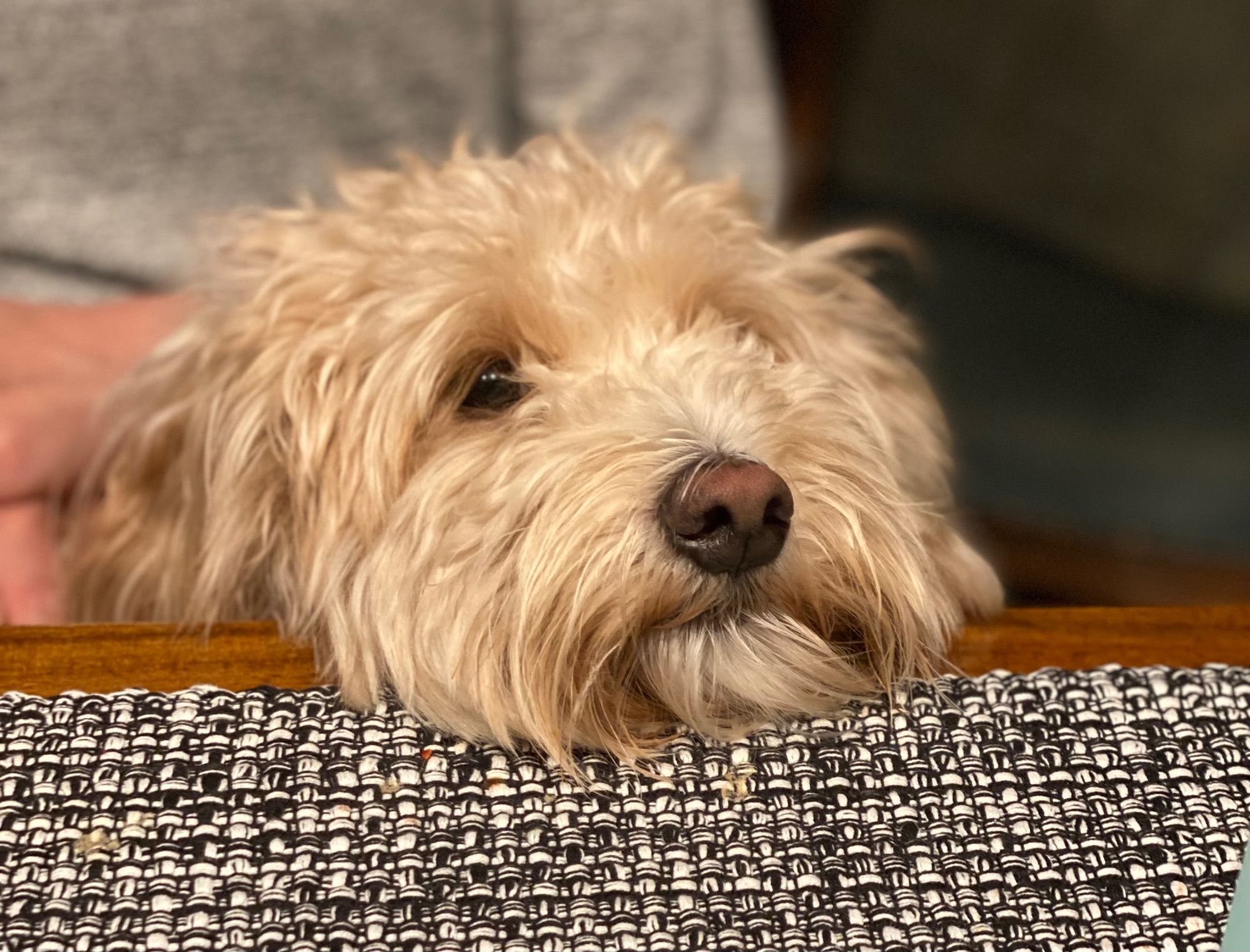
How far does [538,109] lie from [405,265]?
3.06ft

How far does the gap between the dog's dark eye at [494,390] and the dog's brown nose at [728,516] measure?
33 cm

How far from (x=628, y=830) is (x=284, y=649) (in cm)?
26

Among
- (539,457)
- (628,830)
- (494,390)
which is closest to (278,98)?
(494,390)

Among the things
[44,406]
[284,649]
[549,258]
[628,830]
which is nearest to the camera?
[628,830]

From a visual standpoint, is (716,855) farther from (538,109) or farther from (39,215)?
(538,109)

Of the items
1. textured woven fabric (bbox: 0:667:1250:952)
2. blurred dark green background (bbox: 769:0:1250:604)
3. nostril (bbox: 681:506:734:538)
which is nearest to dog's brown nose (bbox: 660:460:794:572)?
nostril (bbox: 681:506:734:538)

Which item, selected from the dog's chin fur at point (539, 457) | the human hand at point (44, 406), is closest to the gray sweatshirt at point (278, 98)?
the human hand at point (44, 406)

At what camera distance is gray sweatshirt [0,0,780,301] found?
149cm

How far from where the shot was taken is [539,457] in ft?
3.05

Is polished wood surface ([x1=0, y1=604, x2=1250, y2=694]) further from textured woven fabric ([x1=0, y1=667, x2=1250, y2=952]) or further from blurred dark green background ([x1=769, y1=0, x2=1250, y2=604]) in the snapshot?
blurred dark green background ([x1=769, y1=0, x2=1250, y2=604])

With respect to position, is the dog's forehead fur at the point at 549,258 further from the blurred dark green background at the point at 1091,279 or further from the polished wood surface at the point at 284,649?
the blurred dark green background at the point at 1091,279

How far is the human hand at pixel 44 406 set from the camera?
1.16 m

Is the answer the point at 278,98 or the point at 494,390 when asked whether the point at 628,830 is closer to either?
the point at 494,390

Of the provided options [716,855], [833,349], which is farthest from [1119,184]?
[716,855]
